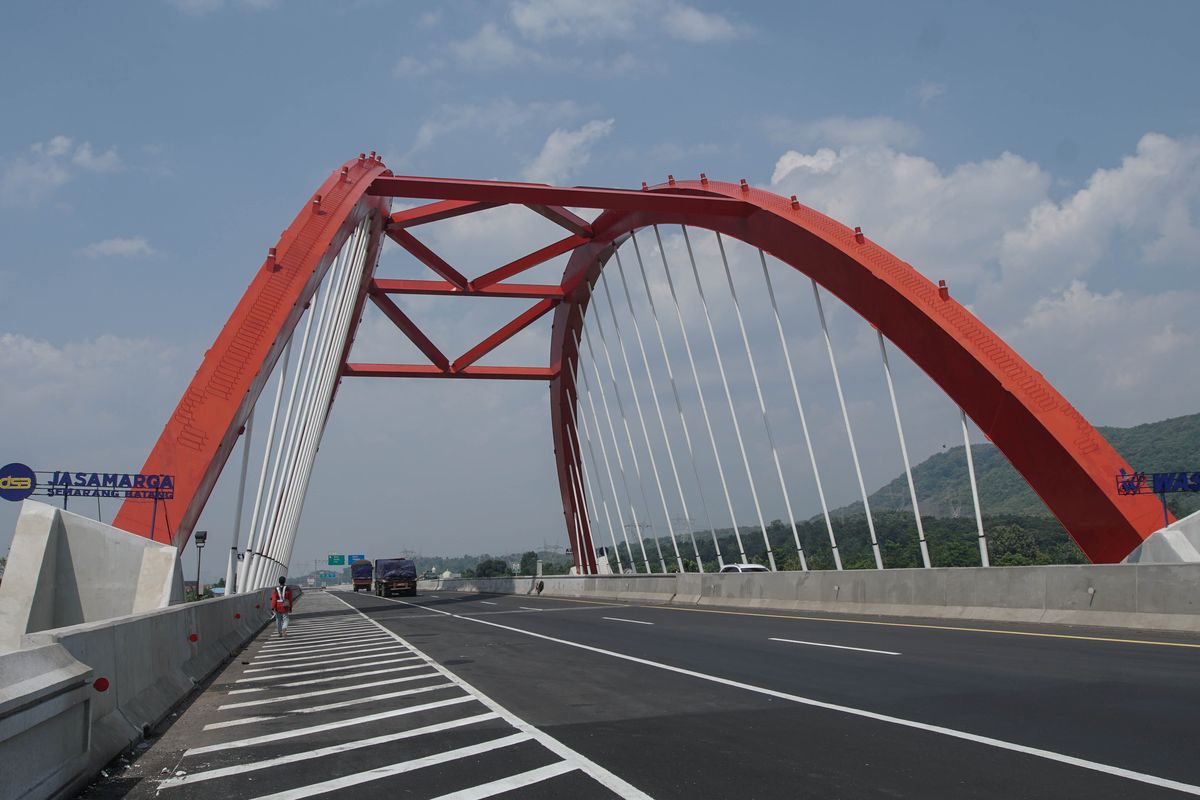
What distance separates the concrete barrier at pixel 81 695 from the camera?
508 centimetres

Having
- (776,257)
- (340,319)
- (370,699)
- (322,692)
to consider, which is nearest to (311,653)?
(322,692)

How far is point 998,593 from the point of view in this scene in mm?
16406

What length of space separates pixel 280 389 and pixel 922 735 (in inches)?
734

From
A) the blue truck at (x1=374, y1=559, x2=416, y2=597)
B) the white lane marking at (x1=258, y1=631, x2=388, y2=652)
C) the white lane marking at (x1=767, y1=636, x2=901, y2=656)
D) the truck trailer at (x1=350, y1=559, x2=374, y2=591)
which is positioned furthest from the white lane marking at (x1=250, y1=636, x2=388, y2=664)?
the truck trailer at (x1=350, y1=559, x2=374, y2=591)

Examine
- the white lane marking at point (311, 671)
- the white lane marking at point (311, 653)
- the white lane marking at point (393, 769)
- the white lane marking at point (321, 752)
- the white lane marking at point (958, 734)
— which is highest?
the white lane marking at point (311, 653)

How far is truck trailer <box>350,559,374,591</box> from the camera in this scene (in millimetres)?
Result: 95125

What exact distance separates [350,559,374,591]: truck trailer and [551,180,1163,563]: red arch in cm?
7392

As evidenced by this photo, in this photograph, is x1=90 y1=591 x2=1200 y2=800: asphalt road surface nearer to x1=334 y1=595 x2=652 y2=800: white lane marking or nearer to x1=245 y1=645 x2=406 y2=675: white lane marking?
x1=334 y1=595 x2=652 y2=800: white lane marking

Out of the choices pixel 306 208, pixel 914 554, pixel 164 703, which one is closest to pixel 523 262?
pixel 306 208

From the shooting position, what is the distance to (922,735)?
681cm

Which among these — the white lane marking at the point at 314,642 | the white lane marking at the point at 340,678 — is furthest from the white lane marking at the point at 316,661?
the white lane marking at the point at 314,642

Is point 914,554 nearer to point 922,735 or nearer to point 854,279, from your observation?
point 854,279

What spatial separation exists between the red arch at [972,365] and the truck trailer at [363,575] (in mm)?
73919

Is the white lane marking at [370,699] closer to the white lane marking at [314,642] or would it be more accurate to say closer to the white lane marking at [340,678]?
the white lane marking at [340,678]
